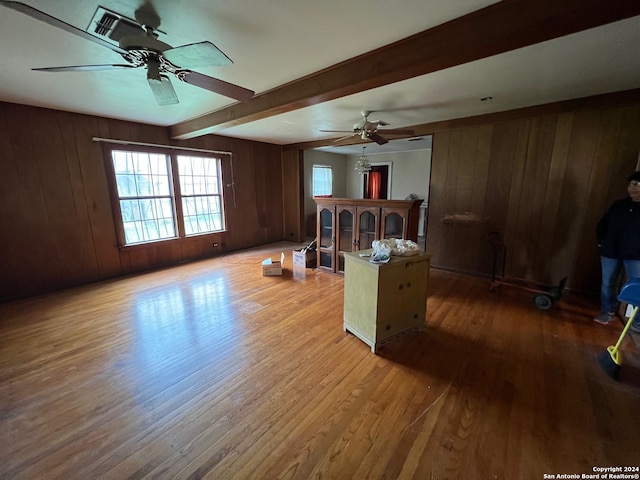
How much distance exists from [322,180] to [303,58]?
239 inches

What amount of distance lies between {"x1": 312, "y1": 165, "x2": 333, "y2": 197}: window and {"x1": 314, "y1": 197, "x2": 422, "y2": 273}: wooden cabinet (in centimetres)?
374

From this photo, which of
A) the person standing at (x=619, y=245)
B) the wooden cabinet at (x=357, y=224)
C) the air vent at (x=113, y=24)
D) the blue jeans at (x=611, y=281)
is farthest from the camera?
the wooden cabinet at (x=357, y=224)

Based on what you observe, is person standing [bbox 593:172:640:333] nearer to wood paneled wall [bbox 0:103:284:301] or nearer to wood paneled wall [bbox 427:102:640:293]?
wood paneled wall [bbox 427:102:640:293]

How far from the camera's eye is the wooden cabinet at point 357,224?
3.50 meters

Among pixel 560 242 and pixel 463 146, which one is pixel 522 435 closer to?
pixel 560 242

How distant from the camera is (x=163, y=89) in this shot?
2.05 meters

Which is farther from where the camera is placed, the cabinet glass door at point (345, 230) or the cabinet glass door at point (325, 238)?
the cabinet glass door at point (325, 238)

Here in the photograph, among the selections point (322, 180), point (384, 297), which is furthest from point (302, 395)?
point (322, 180)

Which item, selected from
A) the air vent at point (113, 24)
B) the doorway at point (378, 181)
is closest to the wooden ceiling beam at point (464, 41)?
the air vent at point (113, 24)

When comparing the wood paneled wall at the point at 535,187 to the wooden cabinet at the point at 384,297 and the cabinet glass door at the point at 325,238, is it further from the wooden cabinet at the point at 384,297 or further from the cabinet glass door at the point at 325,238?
the wooden cabinet at the point at 384,297

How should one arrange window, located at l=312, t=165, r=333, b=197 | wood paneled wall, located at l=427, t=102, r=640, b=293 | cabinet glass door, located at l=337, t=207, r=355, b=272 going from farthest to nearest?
1. window, located at l=312, t=165, r=333, b=197
2. cabinet glass door, located at l=337, t=207, r=355, b=272
3. wood paneled wall, located at l=427, t=102, r=640, b=293

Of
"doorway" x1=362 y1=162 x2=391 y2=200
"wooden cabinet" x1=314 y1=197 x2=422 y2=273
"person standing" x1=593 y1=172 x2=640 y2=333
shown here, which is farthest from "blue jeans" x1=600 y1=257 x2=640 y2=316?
"doorway" x1=362 y1=162 x2=391 y2=200

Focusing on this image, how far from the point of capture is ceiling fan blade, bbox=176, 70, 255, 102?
1947mm

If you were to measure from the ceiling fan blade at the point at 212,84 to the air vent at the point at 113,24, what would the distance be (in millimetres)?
387
